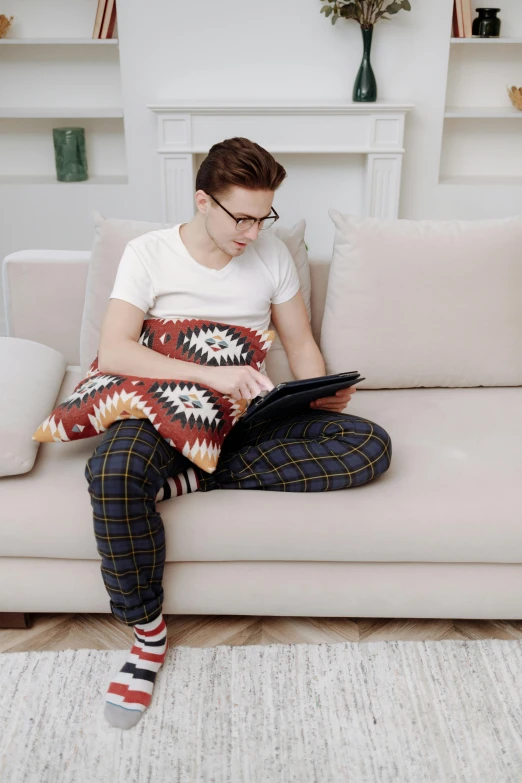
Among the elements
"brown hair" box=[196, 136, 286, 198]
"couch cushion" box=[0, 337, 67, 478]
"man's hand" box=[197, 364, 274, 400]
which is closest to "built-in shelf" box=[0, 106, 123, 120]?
"couch cushion" box=[0, 337, 67, 478]

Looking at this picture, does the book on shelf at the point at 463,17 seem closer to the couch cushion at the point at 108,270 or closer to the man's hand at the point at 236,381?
the couch cushion at the point at 108,270

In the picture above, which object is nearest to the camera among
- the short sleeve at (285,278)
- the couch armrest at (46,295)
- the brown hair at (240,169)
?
the brown hair at (240,169)

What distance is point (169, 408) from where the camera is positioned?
1.37 meters

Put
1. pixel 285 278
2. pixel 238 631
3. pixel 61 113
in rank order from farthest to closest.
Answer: pixel 61 113 → pixel 285 278 → pixel 238 631

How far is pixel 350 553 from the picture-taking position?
4.72 ft

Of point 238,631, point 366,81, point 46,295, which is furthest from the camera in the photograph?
point 366,81

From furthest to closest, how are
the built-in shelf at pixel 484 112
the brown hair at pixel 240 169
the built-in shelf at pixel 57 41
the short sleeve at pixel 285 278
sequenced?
the built-in shelf at pixel 484 112, the built-in shelf at pixel 57 41, the short sleeve at pixel 285 278, the brown hair at pixel 240 169

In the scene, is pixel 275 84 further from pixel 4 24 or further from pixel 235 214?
pixel 235 214

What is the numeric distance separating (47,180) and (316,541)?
3.00m

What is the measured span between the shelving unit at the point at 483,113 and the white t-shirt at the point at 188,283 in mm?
2425

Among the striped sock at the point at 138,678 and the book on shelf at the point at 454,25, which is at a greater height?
the book on shelf at the point at 454,25

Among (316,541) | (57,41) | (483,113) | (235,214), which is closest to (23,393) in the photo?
(235,214)

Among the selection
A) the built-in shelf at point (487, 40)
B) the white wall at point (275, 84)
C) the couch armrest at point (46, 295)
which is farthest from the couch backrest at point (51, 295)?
the built-in shelf at point (487, 40)

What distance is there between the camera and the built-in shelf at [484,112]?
11.6 feet
